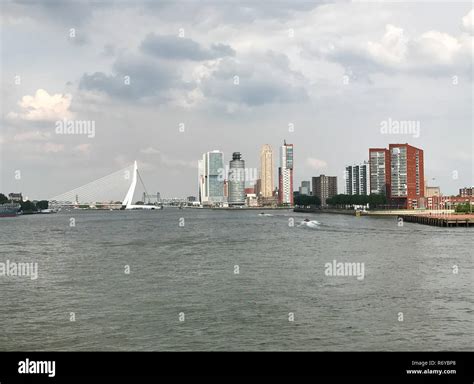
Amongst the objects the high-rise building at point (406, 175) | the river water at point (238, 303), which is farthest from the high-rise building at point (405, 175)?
the river water at point (238, 303)

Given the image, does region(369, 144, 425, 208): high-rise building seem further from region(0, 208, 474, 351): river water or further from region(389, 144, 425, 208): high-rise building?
region(0, 208, 474, 351): river water

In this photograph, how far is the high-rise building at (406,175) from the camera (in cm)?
19025

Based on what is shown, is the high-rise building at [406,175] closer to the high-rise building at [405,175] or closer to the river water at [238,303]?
the high-rise building at [405,175]

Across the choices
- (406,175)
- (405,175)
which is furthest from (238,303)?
(405,175)

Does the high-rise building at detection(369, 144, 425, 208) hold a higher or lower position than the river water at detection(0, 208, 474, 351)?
higher

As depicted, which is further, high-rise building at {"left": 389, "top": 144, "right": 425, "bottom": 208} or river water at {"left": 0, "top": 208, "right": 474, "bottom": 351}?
high-rise building at {"left": 389, "top": 144, "right": 425, "bottom": 208}

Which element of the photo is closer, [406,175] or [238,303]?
[238,303]

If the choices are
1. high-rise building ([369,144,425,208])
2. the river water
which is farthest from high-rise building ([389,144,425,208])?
the river water

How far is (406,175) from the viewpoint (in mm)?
189750

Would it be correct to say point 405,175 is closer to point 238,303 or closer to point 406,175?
point 406,175

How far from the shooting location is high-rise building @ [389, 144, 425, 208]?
190 metres

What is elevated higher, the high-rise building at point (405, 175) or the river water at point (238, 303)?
the high-rise building at point (405, 175)

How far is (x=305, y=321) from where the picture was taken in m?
19.9

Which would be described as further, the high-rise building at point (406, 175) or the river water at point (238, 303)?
the high-rise building at point (406, 175)
